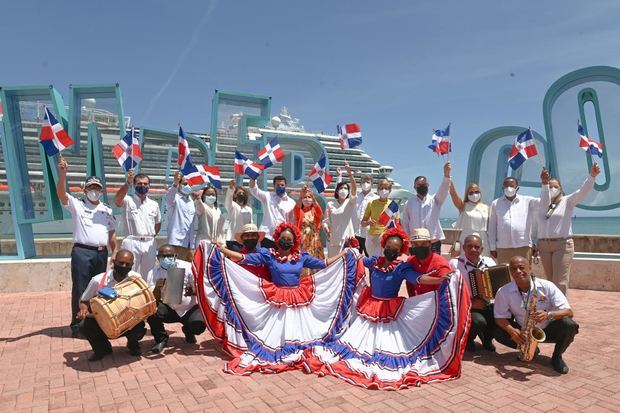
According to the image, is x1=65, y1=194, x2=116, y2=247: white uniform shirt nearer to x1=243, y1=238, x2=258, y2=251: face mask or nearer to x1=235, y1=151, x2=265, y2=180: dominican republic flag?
x1=243, y1=238, x2=258, y2=251: face mask

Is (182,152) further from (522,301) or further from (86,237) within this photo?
(522,301)

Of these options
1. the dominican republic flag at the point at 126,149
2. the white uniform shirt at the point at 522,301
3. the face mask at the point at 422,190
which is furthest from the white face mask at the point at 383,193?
the dominican republic flag at the point at 126,149

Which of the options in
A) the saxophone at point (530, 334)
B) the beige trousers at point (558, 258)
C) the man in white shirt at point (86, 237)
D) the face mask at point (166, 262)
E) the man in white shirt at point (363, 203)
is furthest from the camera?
the man in white shirt at point (363, 203)

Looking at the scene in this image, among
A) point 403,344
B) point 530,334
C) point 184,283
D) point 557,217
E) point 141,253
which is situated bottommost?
point 403,344

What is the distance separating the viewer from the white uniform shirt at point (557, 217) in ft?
20.0

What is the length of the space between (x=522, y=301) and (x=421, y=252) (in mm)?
1085

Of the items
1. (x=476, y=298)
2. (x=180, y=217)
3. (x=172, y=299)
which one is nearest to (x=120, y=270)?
(x=172, y=299)

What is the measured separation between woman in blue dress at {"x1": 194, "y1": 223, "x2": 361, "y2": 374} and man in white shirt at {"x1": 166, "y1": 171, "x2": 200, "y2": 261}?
6.42 ft

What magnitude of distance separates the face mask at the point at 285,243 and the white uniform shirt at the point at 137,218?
213 cm

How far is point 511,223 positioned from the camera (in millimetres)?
6113

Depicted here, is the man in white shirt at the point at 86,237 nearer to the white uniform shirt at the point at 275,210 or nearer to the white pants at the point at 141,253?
the white pants at the point at 141,253

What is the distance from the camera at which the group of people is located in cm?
415

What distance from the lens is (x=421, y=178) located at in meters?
6.61

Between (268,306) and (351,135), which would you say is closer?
(268,306)
